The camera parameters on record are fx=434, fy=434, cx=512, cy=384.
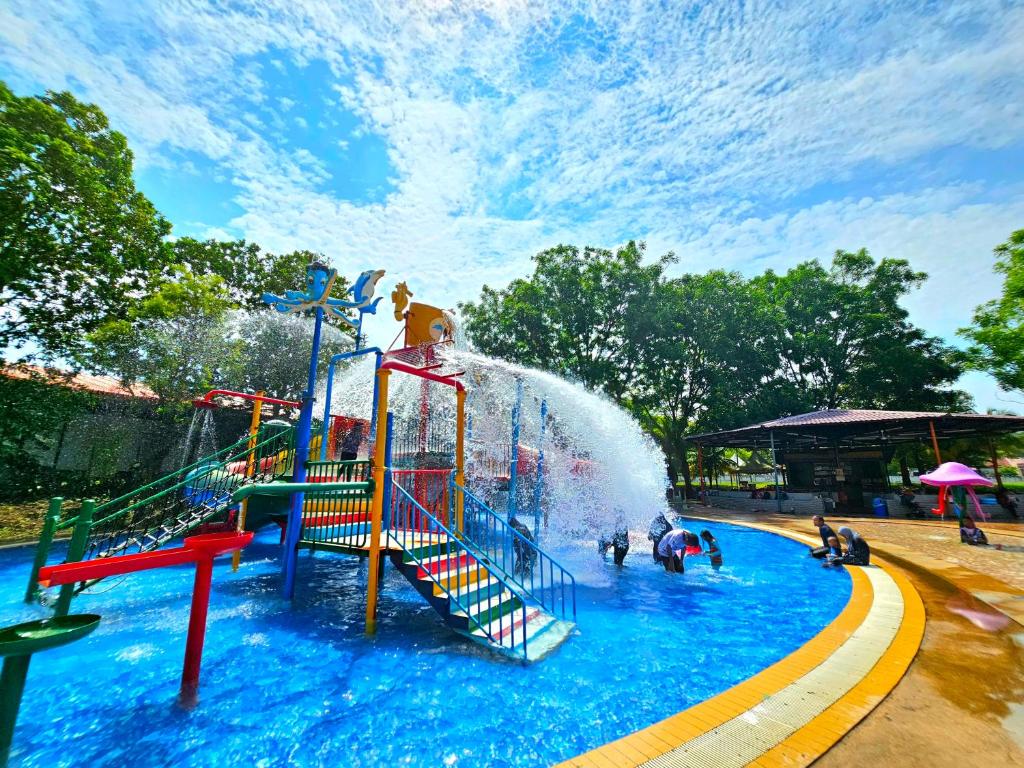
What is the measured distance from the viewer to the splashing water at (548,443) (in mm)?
12703

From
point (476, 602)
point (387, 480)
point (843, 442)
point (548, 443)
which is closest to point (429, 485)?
point (387, 480)

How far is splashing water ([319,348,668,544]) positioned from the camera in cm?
1270

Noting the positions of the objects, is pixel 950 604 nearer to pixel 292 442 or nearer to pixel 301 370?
pixel 292 442

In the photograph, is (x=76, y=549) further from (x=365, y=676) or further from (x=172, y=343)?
(x=172, y=343)

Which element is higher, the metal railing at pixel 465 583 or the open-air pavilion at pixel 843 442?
the open-air pavilion at pixel 843 442

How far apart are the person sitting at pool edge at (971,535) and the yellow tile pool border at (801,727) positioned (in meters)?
9.02

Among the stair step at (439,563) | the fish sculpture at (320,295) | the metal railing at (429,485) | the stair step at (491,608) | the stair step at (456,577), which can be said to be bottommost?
the stair step at (491,608)

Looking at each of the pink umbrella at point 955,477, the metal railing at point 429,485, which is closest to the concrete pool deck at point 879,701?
the metal railing at point 429,485

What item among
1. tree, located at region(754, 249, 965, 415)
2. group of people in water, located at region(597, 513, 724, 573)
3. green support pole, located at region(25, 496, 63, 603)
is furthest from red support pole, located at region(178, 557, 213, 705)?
tree, located at region(754, 249, 965, 415)

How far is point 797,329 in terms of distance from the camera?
98.8 ft

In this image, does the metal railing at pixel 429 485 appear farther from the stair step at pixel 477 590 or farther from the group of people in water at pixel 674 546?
the group of people in water at pixel 674 546

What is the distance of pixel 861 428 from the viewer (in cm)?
2155

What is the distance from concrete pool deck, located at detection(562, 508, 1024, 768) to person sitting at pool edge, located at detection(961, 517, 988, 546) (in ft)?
20.2

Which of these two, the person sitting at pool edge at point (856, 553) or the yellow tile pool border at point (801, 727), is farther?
the person sitting at pool edge at point (856, 553)
